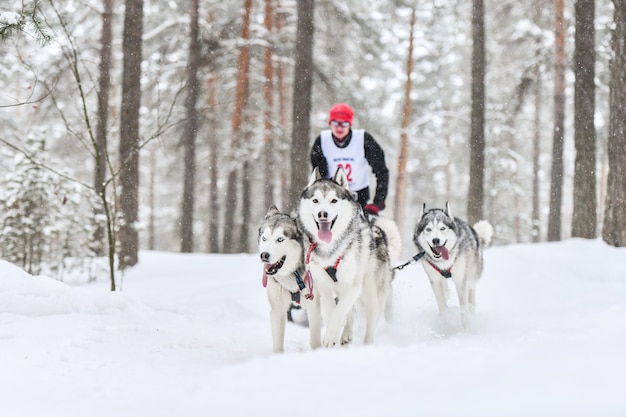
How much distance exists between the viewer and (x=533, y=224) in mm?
23125

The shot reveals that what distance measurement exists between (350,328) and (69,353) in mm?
2364

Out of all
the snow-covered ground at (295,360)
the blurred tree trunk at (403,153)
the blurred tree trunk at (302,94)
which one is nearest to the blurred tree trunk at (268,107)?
the blurred tree trunk at (302,94)

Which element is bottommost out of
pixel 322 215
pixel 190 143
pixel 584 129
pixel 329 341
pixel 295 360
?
pixel 329 341

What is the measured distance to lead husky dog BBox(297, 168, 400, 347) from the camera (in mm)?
3801

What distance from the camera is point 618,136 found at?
7.49m

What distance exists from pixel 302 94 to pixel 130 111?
10.7ft

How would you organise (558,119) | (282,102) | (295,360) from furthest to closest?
1. (282,102)
2. (558,119)
3. (295,360)

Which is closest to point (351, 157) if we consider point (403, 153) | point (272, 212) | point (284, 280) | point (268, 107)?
point (272, 212)

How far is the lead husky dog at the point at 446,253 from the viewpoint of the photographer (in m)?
5.09

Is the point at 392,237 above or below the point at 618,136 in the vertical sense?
below

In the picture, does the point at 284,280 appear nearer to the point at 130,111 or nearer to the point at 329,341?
the point at 329,341

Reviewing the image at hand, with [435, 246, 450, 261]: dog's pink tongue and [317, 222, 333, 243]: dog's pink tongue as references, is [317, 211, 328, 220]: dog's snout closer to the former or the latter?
[317, 222, 333, 243]: dog's pink tongue

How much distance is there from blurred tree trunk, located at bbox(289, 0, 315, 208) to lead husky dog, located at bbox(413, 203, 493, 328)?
4485 millimetres

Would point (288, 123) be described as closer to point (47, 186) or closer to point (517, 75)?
point (517, 75)
